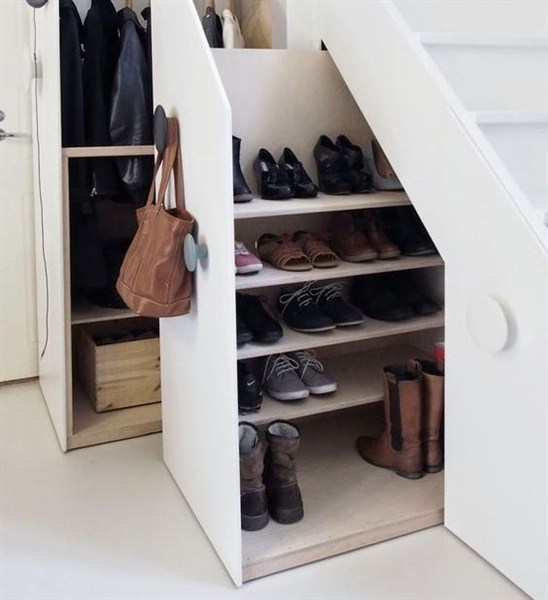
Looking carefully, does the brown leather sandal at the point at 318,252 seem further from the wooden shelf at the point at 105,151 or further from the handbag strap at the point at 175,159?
the wooden shelf at the point at 105,151

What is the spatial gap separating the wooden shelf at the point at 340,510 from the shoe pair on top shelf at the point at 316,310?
0.43 metres

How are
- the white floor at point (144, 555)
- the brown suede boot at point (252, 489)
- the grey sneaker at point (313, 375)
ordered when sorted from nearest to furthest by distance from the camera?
the white floor at point (144, 555) → the brown suede boot at point (252, 489) → the grey sneaker at point (313, 375)

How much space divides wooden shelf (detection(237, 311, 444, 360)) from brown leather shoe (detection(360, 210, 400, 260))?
197 millimetres

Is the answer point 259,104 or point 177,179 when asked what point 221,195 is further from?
point 259,104

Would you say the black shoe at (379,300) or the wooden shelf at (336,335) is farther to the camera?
the black shoe at (379,300)

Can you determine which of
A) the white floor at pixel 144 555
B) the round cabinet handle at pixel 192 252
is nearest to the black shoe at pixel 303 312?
the round cabinet handle at pixel 192 252

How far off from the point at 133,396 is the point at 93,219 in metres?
0.63

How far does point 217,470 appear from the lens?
5.71 ft

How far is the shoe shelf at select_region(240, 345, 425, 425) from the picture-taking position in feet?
6.38

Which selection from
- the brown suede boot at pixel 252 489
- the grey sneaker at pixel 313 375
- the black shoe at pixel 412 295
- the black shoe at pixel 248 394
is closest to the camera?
the brown suede boot at pixel 252 489

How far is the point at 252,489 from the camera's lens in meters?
1.81

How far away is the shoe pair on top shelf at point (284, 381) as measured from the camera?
1.93 metres

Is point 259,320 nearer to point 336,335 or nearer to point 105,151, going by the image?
point 336,335

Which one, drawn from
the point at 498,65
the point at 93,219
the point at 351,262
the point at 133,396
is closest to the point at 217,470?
the point at 351,262
